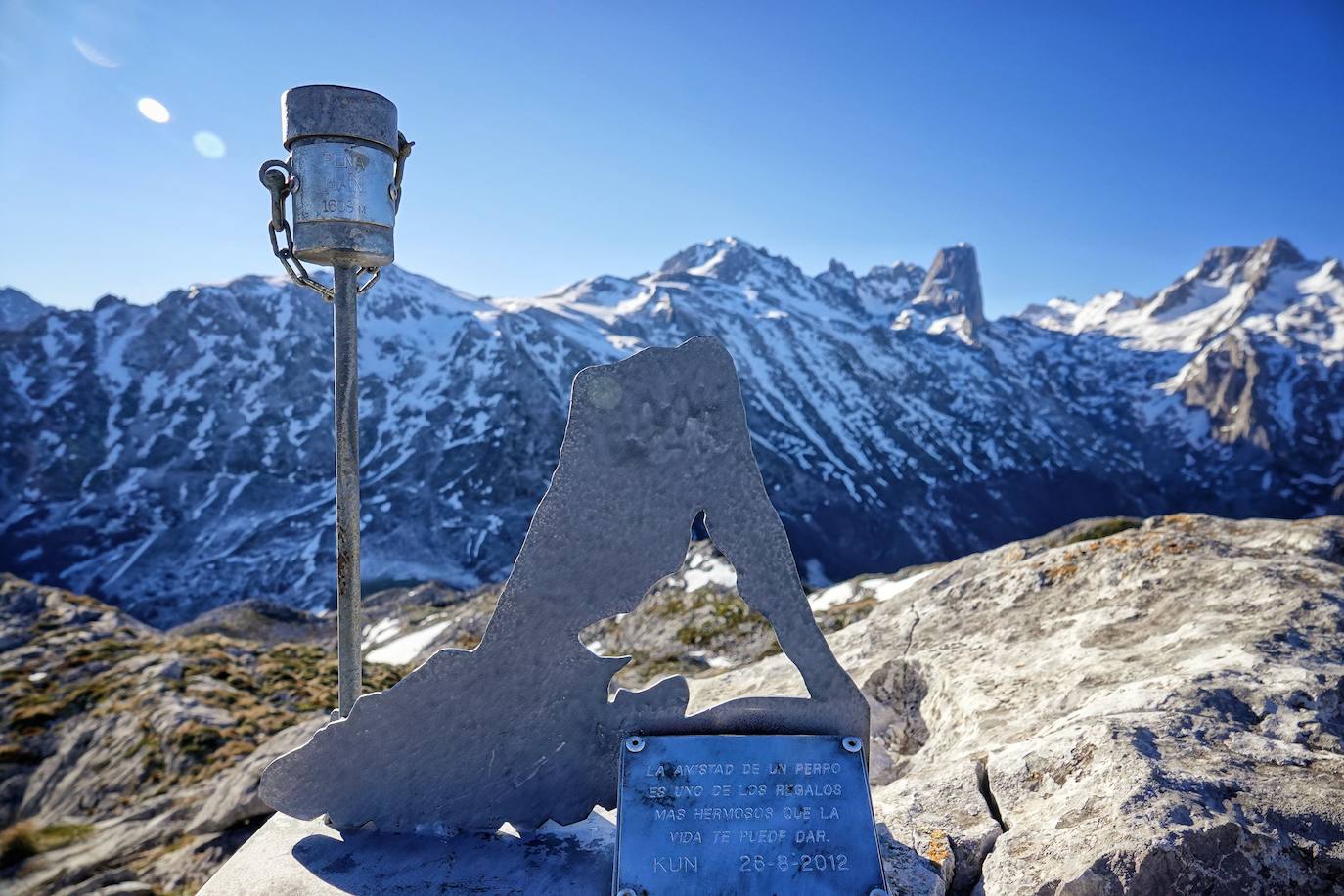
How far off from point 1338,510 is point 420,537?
22764 centimetres

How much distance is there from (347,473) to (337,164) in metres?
3.09

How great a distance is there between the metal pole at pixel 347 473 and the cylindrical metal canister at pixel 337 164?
1.34ft

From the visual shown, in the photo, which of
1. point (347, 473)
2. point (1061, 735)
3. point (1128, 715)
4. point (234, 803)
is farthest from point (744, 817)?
point (234, 803)

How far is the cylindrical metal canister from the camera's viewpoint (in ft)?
23.7

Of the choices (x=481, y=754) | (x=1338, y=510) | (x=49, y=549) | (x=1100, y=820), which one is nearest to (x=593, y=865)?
(x=481, y=754)

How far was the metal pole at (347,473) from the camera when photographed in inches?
304

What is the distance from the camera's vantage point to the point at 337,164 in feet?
24.0

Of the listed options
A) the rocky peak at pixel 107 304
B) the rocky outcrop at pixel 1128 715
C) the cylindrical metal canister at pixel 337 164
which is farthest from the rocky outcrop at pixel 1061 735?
the rocky peak at pixel 107 304

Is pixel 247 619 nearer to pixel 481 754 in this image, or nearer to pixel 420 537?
pixel 481 754

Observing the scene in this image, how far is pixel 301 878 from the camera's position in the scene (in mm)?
5934

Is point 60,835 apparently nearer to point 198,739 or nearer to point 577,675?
point 198,739

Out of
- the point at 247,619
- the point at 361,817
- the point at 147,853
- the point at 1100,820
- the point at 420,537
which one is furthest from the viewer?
the point at 420,537

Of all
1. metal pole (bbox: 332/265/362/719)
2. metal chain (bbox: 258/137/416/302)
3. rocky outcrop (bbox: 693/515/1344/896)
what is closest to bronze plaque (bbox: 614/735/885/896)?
rocky outcrop (bbox: 693/515/1344/896)

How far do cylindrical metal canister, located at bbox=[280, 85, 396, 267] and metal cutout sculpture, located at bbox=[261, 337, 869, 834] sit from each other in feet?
9.79
